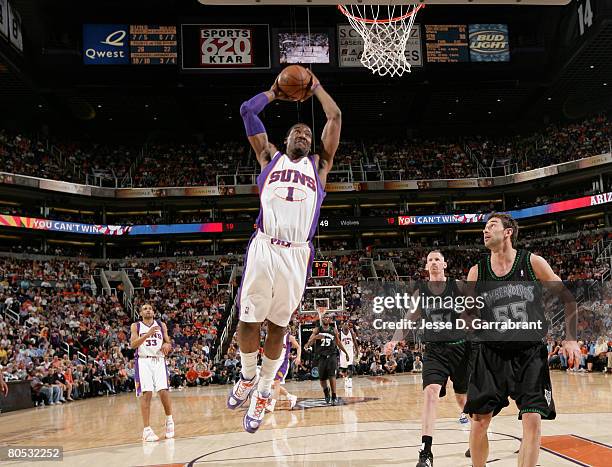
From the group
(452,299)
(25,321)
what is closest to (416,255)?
(25,321)

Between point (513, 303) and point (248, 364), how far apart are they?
2.19m

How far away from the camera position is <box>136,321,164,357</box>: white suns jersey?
9664 millimetres

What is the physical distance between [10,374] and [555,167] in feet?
87.6

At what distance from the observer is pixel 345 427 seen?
31.4 feet

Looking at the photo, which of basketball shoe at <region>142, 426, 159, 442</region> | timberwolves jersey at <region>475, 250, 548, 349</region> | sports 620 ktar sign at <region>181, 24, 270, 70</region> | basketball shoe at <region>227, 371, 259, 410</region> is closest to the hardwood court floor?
basketball shoe at <region>142, 426, 159, 442</region>

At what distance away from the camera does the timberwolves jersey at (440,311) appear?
6.86 meters

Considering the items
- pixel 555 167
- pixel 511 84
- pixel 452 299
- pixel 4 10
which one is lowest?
pixel 452 299

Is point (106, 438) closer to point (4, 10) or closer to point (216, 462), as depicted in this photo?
point (216, 462)

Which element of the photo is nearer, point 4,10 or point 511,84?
point 4,10

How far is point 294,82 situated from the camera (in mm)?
4926

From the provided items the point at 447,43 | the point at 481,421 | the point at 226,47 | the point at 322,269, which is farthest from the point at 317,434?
the point at 447,43

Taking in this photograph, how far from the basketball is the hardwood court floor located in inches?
152

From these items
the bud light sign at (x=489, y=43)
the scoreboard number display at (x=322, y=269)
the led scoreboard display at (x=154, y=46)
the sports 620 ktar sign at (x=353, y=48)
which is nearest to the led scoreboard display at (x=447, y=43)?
the bud light sign at (x=489, y=43)

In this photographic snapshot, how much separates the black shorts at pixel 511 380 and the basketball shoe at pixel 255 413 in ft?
5.36
